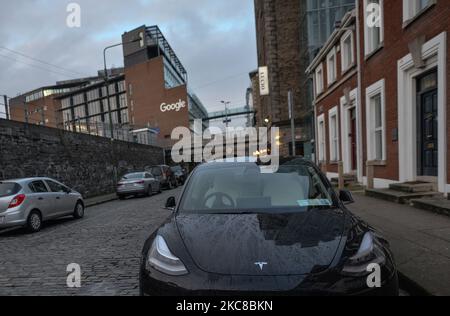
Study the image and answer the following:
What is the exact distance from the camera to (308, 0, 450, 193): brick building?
26.8ft

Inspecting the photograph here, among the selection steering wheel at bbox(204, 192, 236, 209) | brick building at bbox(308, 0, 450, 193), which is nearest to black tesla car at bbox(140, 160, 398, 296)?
steering wheel at bbox(204, 192, 236, 209)

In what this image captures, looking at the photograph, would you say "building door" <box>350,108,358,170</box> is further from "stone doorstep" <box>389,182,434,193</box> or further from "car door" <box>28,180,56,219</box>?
"car door" <box>28,180,56,219</box>

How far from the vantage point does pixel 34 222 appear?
9023mm

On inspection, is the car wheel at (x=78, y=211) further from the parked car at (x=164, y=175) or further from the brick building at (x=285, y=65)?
the brick building at (x=285, y=65)

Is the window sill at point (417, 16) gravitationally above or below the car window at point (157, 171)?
above

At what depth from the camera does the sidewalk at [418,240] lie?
379 centimetres

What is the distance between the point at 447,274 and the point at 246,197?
2449 mm

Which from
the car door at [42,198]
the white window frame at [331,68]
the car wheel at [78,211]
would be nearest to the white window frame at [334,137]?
the white window frame at [331,68]

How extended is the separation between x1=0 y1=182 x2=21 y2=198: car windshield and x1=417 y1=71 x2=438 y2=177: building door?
435 inches

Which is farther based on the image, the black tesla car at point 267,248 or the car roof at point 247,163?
the car roof at point 247,163

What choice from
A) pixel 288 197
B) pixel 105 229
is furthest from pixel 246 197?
pixel 105 229

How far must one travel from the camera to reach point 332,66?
17.9 m
